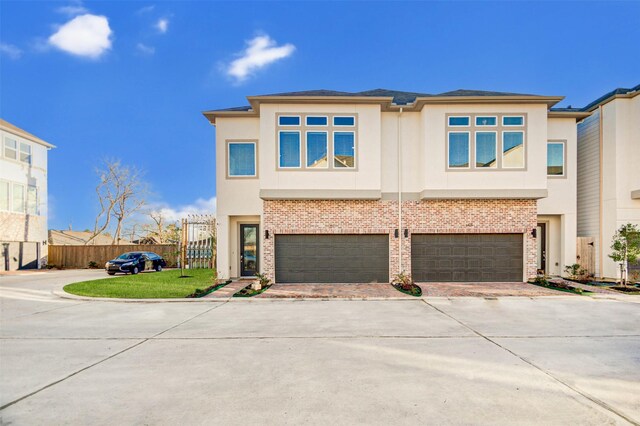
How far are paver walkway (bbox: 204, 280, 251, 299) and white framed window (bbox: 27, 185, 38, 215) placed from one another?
1853 centimetres

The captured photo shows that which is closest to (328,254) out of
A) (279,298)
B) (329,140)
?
(279,298)

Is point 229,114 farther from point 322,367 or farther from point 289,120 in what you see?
point 322,367

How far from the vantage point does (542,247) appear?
1576 centimetres

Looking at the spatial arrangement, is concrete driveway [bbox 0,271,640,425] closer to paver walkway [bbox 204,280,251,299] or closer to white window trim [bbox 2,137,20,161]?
paver walkway [bbox 204,280,251,299]

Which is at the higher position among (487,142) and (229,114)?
(229,114)

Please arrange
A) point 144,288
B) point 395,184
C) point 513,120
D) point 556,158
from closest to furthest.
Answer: point 144,288
point 513,120
point 395,184
point 556,158

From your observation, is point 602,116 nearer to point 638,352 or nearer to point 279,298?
point 638,352

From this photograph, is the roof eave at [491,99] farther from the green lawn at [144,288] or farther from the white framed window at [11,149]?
the white framed window at [11,149]

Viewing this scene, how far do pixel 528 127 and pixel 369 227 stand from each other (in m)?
7.33

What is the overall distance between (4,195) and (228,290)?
18961 mm

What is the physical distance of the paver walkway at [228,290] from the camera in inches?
445

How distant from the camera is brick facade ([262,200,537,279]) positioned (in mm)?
13844

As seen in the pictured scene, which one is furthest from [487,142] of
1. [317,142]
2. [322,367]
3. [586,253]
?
[322,367]

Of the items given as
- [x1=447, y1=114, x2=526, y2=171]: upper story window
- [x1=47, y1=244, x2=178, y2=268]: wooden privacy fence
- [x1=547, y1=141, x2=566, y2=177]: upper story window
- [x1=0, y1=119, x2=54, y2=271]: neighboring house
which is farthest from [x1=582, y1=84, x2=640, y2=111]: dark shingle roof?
[x1=0, y1=119, x2=54, y2=271]: neighboring house
